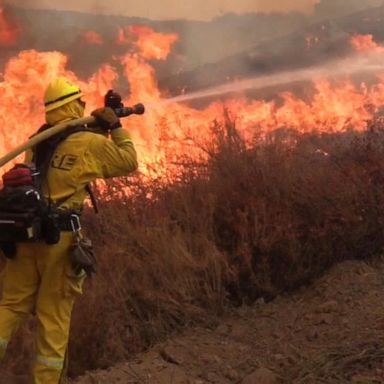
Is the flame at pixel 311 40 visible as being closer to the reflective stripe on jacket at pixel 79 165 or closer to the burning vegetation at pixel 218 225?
the burning vegetation at pixel 218 225

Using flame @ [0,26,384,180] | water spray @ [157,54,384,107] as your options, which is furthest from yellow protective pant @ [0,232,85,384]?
water spray @ [157,54,384,107]

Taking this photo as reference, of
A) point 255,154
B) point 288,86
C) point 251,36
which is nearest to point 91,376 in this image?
point 255,154

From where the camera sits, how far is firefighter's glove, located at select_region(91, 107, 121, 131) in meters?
3.54

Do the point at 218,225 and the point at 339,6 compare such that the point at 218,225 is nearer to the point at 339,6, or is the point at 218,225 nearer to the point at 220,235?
the point at 220,235

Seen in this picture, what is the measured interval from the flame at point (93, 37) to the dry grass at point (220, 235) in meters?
5.08

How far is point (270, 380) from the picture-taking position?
3.70 m

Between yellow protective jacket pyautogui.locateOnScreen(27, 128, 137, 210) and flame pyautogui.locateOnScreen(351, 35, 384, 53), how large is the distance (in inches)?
346

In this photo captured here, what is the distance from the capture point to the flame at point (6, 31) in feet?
31.8

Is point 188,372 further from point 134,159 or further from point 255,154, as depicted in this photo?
point 255,154

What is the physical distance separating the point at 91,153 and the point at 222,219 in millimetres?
1820

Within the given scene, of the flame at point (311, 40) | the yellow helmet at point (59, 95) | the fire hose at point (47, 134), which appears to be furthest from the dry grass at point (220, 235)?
the flame at point (311, 40)

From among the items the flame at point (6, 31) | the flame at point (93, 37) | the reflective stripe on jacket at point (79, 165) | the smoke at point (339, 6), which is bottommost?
the reflective stripe on jacket at point (79, 165)

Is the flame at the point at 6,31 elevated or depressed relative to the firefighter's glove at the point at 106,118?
elevated

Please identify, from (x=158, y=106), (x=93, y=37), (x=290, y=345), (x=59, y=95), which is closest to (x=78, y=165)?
(x=59, y=95)
